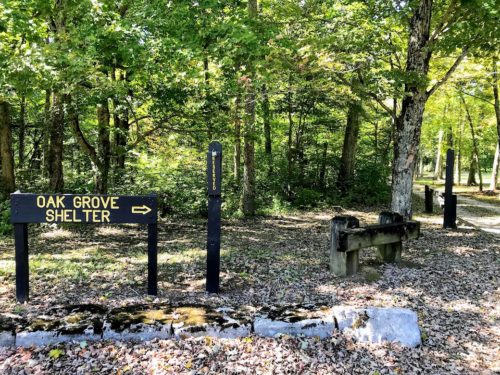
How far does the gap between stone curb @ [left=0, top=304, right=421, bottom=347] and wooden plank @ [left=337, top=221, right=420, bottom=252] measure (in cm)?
206

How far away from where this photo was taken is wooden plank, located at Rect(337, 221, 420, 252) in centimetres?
639

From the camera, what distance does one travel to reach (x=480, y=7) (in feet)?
25.5

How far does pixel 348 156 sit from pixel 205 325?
46.5ft

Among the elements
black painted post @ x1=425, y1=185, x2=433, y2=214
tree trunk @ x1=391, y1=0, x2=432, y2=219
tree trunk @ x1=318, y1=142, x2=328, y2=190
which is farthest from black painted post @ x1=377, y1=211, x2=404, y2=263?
tree trunk @ x1=318, y1=142, x2=328, y2=190

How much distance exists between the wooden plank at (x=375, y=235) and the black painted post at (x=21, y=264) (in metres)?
4.57

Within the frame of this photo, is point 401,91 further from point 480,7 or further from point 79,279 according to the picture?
point 79,279

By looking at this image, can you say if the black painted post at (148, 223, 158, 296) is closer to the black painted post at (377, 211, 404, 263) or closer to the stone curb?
the stone curb

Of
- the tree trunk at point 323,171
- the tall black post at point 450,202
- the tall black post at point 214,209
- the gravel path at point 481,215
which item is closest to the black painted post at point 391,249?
the tall black post at point 214,209

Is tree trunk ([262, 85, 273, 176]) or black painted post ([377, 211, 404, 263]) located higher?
tree trunk ([262, 85, 273, 176])

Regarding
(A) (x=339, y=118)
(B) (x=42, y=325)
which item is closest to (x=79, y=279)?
(B) (x=42, y=325)

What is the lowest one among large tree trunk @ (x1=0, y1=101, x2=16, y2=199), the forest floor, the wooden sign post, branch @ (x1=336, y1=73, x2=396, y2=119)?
the forest floor

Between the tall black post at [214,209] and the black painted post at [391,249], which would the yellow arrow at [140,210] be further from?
the black painted post at [391,249]

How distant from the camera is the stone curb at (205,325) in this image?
4.01 m

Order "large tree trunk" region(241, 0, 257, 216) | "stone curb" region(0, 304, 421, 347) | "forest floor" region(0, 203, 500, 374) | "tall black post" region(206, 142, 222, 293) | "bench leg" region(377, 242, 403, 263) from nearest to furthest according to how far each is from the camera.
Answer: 1. "forest floor" region(0, 203, 500, 374)
2. "stone curb" region(0, 304, 421, 347)
3. "tall black post" region(206, 142, 222, 293)
4. "bench leg" region(377, 242, 403, 263)
5. "large tree trunk" region(241, 0, 257, 216)
